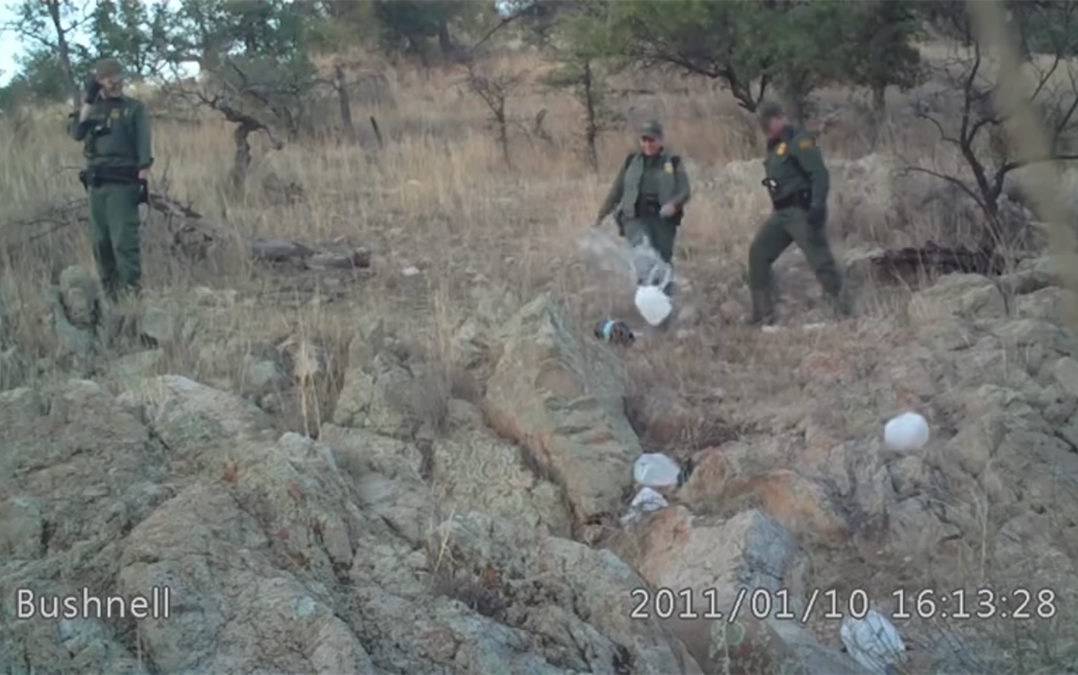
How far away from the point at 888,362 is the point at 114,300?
4.58m

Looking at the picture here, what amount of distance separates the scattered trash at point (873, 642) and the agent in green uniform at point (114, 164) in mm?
5353

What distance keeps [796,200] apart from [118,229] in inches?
167

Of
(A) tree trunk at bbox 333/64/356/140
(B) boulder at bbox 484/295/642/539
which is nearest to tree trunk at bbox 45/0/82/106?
(A) tree trunk at bbox 333/64/356/140

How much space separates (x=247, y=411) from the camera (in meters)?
5.20

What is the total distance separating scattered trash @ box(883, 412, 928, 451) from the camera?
18.2 ft

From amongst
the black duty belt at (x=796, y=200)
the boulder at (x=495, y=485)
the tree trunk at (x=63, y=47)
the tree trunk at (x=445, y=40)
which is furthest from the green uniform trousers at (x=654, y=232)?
the tree trunk at (x=445, y=40)

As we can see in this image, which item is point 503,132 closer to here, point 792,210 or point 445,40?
point 792,210

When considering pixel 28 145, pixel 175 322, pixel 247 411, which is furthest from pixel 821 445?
pixel 28 145

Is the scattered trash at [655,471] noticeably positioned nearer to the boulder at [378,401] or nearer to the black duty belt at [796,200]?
the boulder at [378,401]

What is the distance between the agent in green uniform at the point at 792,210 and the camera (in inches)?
301

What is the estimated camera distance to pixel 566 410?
5711 millimetres

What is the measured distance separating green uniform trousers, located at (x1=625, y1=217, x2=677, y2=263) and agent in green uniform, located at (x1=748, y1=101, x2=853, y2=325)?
54 cm

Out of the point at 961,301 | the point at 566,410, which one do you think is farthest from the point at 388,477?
the point at 961,301

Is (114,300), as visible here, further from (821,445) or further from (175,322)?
(821,445)
